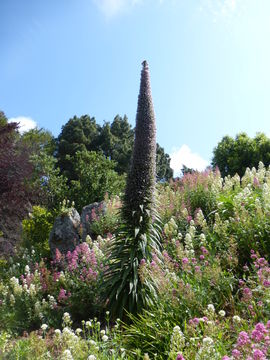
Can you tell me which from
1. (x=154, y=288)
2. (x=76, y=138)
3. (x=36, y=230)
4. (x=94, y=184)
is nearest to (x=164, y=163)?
(x=76, y=138)

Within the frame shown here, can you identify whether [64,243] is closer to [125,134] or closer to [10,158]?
[10,158]

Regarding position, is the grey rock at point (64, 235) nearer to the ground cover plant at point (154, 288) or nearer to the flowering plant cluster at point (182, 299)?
the flowering plant cluster at point (182, 299)

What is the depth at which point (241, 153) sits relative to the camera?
20.6 m

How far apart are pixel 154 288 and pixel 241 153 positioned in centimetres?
1674

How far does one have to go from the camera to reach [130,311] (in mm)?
4945

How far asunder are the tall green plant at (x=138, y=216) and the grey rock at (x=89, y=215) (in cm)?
440

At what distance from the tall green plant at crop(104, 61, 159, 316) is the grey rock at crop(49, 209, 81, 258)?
4066 mm

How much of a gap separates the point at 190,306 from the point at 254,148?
56.9ft

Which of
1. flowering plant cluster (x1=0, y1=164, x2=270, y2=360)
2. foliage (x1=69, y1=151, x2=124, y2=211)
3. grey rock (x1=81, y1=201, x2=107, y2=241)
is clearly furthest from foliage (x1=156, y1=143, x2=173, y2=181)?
flowering plant cluster (x1=0, y1=164, x2=270, y2=360)

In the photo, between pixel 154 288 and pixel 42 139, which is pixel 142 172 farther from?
pixel 42 139

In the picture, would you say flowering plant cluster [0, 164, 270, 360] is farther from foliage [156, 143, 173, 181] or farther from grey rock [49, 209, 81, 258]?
foliage [156, 143, 173, 181]

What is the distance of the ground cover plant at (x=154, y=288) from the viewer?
11.3ft

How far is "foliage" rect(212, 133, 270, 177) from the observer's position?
1977cm

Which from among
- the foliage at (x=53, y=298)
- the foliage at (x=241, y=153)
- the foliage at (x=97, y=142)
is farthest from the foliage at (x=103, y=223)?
the foliage at (x=97, y=142)
